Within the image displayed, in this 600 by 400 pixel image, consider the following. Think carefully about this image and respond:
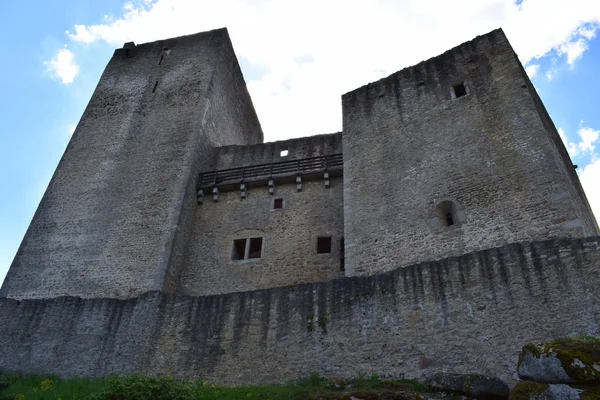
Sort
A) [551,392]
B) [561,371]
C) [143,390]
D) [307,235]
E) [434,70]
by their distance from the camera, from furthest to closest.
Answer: [434,70] → [307,235] → [143,390] → [561,371] → [551,392]

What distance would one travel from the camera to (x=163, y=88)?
72.1ft

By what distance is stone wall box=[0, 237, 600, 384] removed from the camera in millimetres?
9492

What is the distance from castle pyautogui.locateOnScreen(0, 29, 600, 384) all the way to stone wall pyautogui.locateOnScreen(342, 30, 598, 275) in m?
0.06

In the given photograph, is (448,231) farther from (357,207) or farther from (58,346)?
(58,346)

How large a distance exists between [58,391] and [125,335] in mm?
2247

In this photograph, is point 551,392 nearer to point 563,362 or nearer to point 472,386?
point 563,362

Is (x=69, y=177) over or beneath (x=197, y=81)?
beneath

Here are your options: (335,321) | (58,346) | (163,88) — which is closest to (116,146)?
(163,88)

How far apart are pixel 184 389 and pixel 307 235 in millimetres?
8325

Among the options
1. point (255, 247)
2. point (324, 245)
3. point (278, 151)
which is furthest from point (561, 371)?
point (278, 151)

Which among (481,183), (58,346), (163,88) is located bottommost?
(58,346)

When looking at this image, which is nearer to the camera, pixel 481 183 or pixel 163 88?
pixel 481 183

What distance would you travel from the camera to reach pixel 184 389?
9.23 metres

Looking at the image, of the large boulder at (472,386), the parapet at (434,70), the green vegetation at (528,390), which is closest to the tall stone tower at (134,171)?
the parapet at (434,70)
